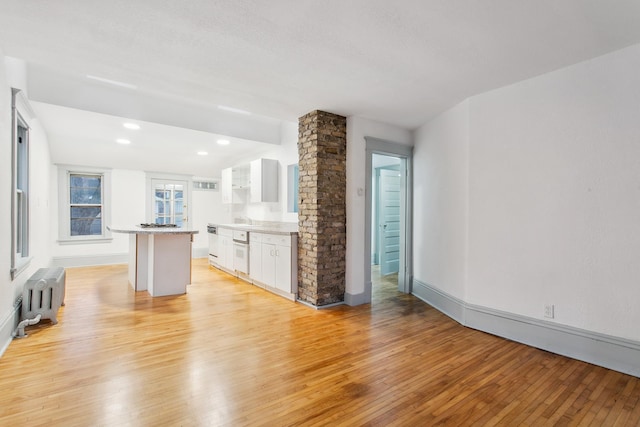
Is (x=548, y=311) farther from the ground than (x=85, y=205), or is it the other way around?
(x=85, y=205)

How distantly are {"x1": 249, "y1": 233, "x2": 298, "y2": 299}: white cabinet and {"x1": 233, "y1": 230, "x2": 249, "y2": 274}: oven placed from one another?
31 centimetres

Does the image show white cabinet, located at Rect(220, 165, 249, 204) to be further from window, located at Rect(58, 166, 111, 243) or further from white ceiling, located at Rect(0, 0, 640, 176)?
white ceiling, located at Rect(0, 0, 640, 176)

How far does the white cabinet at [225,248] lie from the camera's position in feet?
18.5

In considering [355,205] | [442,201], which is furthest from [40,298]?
[442,201]

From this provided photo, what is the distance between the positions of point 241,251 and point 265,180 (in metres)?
1.41

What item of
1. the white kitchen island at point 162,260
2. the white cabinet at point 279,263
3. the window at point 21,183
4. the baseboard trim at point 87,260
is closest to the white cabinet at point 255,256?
the white cabinet at point 279,263

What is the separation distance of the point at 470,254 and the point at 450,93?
68.9 inches

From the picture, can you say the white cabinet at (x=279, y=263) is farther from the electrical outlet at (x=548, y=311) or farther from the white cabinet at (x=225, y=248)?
the electrical outlet at (x=548, y=311)

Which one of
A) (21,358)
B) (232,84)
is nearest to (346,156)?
(232,84)

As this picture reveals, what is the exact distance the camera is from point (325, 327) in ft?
10.8

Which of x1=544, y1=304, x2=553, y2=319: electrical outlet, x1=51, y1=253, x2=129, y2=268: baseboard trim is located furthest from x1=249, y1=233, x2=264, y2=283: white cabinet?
x1=51, y1=253, x2=129, y2=268: baseboard trim

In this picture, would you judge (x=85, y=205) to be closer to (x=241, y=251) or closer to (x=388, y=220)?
(x=241, y=251)

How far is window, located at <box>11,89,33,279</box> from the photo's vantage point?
2.93 meters

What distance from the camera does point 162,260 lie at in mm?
4438
